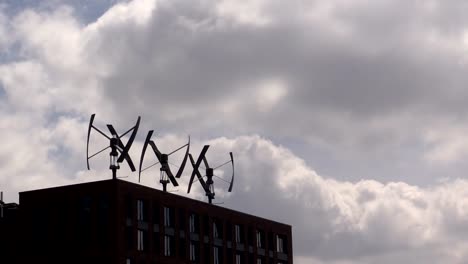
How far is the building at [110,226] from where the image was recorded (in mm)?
117125

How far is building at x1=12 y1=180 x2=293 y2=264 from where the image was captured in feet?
384

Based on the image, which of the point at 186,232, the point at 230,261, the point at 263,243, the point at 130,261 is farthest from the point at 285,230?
the point at 130,261

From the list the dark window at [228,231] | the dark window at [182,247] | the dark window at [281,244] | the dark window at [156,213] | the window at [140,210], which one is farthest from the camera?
the dark window at [281,244]

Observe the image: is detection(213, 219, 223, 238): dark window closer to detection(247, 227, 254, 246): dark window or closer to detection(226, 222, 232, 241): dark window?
detection(226, 222, 232, 241): dark window

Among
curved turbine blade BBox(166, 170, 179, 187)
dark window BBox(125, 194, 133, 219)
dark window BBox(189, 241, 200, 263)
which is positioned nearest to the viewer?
dark window BBox(125, 194, 133, 219)

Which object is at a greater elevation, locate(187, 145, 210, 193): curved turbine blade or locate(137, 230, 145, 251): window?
locate(187, 145, 210, 193): curved turbine blade

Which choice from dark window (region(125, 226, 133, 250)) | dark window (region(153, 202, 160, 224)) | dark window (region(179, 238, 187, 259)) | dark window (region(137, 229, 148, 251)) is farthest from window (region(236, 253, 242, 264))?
dark window (region(125, 226, 133, 250))

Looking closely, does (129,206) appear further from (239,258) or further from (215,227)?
(239,258)

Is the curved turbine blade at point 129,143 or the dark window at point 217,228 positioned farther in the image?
the dark window at point 217,228

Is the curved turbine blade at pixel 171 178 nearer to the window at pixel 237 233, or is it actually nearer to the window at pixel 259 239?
the window at pixel 237 233

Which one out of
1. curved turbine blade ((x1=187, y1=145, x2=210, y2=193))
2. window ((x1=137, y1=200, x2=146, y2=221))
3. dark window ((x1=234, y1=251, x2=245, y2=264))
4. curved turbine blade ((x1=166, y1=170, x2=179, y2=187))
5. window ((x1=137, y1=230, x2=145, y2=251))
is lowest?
window ((x1=137, y1=230, x2=145, y2=251))

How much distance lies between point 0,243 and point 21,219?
1118 cm

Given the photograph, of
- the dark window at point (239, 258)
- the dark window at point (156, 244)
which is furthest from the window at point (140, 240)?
the dark window at point (239, 258)

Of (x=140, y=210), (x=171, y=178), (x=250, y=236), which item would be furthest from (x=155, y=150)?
(x=250, y=236)
